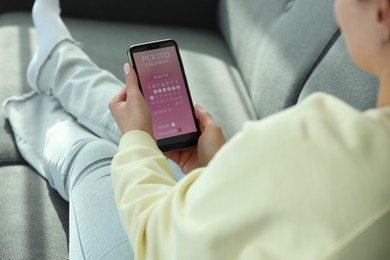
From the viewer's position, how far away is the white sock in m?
1.49

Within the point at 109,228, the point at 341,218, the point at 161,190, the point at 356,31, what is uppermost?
the point at 356,31

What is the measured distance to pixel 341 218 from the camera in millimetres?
587

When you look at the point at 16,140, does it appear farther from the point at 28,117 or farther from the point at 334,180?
the point at 334,180

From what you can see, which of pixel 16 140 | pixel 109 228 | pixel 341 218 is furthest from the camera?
pixel 16 140

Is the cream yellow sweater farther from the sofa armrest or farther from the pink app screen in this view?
the sofa armrest

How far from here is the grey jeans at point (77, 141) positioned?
39.2 inches

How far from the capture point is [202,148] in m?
1.03

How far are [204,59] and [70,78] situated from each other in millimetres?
445

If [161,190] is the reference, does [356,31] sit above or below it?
above

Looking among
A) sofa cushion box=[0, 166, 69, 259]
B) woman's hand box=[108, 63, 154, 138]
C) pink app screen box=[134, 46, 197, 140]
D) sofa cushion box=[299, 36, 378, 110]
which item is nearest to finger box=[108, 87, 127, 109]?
woman's hand box=[108, 63, 154, 138]

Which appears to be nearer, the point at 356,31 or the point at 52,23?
the point at 356,31

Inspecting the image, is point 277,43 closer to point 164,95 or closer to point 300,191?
point 164,95

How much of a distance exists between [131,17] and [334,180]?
1474 millimetres

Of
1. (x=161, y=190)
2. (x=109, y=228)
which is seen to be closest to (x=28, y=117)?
(x=109, y=228)
